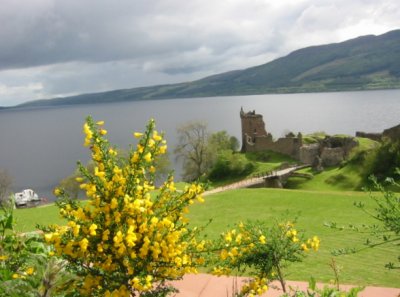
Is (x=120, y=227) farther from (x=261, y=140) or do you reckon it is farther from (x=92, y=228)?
(x=261, y=140)

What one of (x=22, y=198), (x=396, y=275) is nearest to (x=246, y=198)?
(x=396, y=275)

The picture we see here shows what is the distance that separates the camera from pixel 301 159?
61.4 metres

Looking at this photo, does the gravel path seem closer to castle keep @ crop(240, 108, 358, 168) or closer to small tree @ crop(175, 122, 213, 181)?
castle keep @ crop(240, 108, 358, 168)

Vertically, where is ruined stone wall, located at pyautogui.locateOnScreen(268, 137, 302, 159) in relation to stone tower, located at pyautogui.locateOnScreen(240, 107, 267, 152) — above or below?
below

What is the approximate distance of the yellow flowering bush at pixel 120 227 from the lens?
497 centimetres

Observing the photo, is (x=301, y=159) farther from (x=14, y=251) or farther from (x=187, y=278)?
→ (x=14, y=251)

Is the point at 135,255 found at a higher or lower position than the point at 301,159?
higher

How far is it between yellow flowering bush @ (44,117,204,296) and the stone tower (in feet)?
219

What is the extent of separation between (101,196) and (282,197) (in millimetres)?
21607

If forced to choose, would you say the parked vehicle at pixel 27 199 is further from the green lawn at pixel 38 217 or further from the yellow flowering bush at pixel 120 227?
the yellow flowering bush at pixel 120 227

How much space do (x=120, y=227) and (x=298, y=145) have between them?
61.3 meters

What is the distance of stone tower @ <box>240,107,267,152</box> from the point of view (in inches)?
2859

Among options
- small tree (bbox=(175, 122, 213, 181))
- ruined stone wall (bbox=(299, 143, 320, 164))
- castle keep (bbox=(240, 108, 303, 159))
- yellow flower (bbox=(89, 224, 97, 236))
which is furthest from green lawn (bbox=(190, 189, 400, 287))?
small tree (bbox=(175, 122, 213, 181))

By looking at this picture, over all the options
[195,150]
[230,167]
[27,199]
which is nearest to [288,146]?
[230,167]
